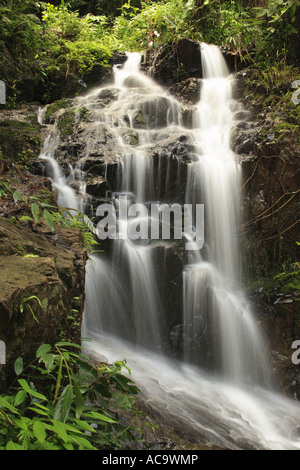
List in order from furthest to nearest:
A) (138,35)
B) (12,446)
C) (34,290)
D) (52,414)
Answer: (138,35), (34,290), (52,414), (12,446)

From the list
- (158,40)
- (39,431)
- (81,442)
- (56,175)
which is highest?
(158,40)

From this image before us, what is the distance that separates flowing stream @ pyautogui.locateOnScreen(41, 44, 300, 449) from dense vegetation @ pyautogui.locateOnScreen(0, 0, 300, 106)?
236 centimetres

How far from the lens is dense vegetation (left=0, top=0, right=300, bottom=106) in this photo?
7.31m

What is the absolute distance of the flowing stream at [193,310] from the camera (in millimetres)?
3664

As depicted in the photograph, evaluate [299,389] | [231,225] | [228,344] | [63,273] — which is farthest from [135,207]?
[299,389]

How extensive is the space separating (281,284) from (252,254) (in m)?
0.66

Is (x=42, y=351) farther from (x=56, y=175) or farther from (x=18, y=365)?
(x=56, y=175)

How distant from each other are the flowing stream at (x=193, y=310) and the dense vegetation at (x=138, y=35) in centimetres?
236

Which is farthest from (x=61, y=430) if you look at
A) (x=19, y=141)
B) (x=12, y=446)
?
(x=19, y=141)

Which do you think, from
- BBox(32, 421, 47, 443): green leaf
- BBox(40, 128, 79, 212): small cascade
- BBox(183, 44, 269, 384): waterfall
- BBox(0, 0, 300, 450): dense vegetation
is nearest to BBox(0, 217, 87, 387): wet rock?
BBox(32, 421, 47, 443): green leaf

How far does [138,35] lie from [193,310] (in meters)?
8.84

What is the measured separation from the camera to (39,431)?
1.44 m

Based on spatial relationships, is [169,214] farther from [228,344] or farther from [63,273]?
[63,273]

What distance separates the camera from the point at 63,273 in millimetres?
2768
